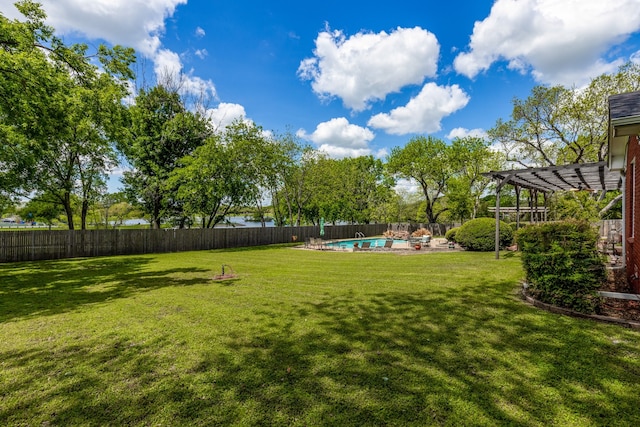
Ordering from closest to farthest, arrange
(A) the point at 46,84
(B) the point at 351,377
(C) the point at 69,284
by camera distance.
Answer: (B) the point at 351,377 → (A) the point at 46,84 → (C) the point at 69,284

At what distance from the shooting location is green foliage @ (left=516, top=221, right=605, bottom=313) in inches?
191

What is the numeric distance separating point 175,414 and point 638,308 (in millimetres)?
7462

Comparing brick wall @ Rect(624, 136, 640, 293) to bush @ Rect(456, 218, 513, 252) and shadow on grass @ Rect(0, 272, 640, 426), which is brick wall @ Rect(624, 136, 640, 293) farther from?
bush @ Rect(456, 218, 513, 252)

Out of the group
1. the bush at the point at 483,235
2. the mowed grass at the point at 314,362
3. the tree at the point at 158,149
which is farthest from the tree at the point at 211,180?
the bush at the point at 483,235


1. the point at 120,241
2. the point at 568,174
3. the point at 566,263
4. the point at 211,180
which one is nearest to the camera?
the point at 566,263

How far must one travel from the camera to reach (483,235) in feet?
49.1

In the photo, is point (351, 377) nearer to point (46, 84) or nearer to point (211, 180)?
point (46, 84)

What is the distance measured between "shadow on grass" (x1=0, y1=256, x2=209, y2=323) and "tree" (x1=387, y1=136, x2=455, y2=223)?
29673 millimetres

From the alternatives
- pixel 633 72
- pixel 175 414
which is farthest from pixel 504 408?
pixel 633 72

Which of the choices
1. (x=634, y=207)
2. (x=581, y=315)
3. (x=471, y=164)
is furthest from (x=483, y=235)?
(x=471, y=164)

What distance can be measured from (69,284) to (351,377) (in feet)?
30.9

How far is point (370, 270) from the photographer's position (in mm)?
10086

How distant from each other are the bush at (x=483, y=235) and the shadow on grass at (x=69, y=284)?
13.3 metres

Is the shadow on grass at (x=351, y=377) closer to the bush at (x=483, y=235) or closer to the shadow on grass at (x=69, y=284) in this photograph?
the shadow on grass at (x=69, y=284)
